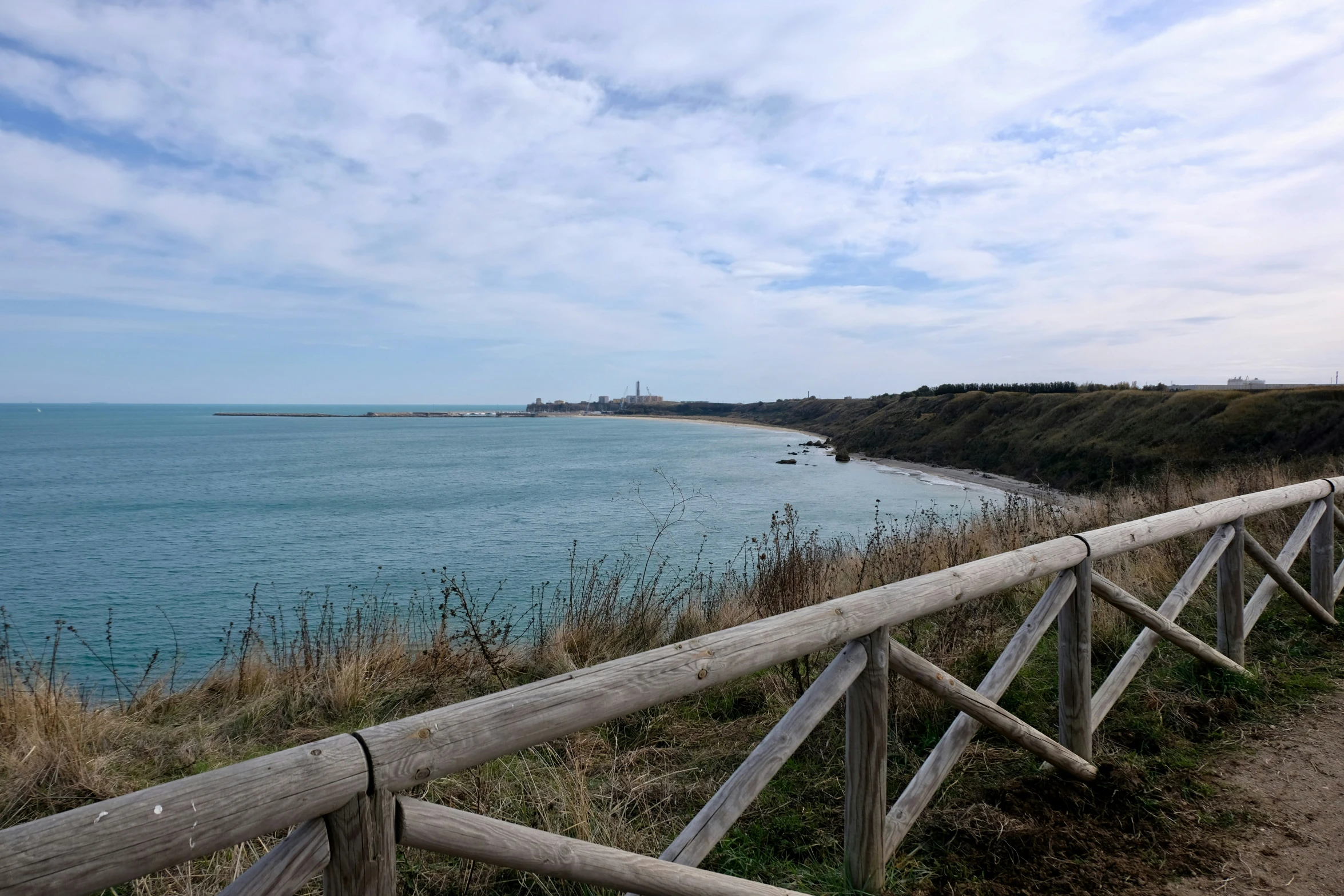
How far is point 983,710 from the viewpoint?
3.37 metres

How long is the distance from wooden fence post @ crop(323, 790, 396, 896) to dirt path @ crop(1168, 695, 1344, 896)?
124 inches

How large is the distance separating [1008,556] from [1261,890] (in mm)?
1591

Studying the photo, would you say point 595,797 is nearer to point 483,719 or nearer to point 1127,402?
point 483,719

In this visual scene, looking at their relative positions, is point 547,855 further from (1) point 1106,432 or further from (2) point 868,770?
(1) point 1106,432

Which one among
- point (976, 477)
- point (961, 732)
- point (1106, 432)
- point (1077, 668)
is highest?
point (1106, 432)

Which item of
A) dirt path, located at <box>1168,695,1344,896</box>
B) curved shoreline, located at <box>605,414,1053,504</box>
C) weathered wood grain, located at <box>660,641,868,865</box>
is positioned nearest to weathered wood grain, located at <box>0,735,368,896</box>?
weathered wood grain, located at <box>660,641,868,865</box>

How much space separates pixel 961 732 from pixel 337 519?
28.9 m

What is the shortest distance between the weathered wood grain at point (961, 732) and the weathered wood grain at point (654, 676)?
20 cm

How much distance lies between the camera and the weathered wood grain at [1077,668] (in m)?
3.92

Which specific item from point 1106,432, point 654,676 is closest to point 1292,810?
point 654,676

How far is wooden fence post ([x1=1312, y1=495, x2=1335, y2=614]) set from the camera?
6.25 metres

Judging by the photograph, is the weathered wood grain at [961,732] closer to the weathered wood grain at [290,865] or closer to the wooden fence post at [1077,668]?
the wooden fence post at [1077,668]

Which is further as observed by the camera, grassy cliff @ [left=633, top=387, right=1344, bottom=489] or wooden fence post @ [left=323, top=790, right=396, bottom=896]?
grassy cliff @ [left=633, top=387, right=1344, bottom=489]

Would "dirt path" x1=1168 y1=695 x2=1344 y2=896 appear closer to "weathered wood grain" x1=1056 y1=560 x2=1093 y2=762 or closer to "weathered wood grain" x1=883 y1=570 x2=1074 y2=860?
"weathered wood grain" x1=1056 y1=560 x2=1093 y2=762
